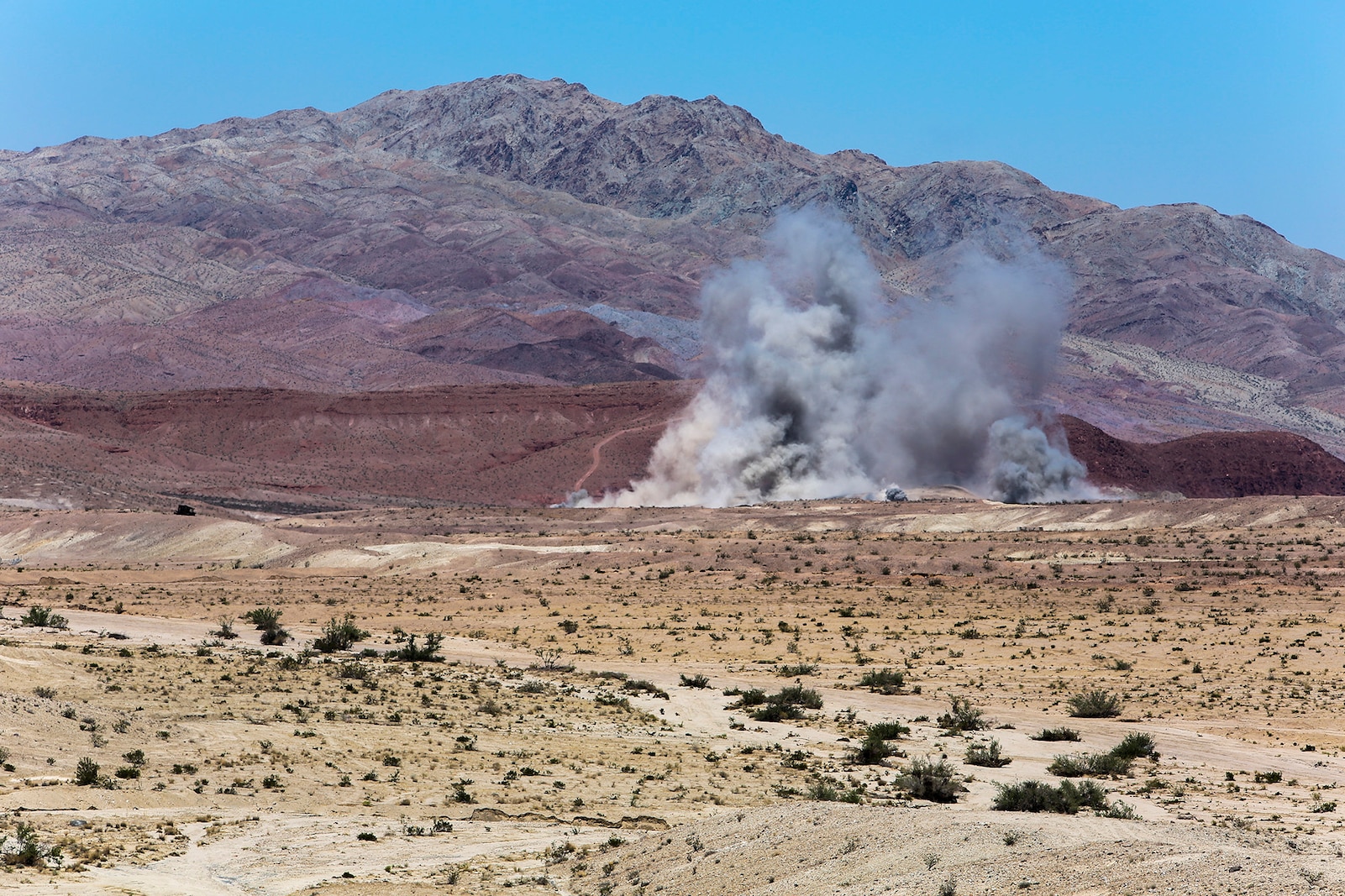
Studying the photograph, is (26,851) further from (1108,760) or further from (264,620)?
(264,620)

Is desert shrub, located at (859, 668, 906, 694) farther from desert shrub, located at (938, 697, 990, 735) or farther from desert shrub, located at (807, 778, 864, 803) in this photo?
desert shrub, located at (807, 778, 864, 803)

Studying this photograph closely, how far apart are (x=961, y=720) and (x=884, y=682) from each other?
627 cm

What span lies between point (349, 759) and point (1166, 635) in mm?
30306

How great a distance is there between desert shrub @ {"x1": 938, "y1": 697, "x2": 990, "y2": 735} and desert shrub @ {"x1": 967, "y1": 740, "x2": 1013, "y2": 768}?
305 centimetres

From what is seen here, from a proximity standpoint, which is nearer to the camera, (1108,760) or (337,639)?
(1108,760)

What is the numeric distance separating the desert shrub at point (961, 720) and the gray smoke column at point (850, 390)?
7748 centimetres

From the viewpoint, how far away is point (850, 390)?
368 feet

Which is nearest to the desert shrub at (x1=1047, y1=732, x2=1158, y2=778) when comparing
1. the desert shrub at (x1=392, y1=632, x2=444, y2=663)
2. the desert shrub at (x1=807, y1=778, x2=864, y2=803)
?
the desert shrub at (x1=807, y1=778, x2=864, y2=803)

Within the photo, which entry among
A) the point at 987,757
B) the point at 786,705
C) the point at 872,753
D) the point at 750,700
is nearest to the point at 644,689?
the point at 750,700

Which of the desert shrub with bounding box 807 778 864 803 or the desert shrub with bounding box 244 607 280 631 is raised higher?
the desert shrub with bounding box 244 607 280 631

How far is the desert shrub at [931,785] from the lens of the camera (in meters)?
22.6

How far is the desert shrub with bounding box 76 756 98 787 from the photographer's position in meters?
22.3

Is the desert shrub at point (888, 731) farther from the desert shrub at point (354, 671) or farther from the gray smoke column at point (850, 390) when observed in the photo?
→ the gray smoke column at point (850, 390)

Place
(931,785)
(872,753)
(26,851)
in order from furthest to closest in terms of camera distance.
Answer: (872,753) < (931,785) < (26,851)
